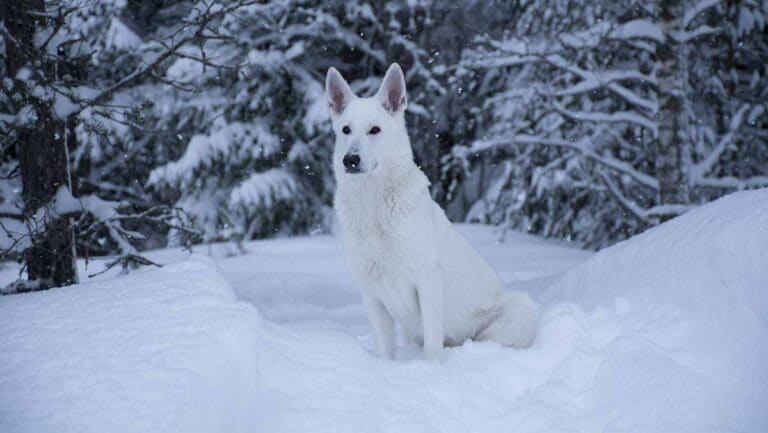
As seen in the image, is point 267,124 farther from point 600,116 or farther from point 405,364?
point 405,364

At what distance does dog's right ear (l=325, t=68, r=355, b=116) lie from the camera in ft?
12.9

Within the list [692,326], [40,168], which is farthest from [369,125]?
[40,168]

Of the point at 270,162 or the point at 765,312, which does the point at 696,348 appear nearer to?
the point at 765,312

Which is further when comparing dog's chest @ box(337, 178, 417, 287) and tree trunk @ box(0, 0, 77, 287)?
tree trunk @ box(0, 0, 77, 287)

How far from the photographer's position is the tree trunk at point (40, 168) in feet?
13.4

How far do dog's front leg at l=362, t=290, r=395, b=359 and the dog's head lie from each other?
0.81 metres

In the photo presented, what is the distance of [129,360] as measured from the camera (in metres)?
2.41

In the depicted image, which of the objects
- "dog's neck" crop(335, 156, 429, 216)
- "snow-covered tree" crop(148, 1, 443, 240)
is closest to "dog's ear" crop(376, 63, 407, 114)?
"dog's neck" crop(335, 156, 429, 216)

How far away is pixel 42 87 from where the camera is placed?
3900mm

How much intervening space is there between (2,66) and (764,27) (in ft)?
31.9

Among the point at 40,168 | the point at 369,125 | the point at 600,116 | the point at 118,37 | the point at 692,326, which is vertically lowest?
the point at 692,326

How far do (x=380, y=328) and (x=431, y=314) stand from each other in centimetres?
35

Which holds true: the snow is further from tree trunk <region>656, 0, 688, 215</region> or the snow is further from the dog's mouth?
the dog's mouth

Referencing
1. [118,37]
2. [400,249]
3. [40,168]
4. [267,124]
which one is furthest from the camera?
[267,124]
